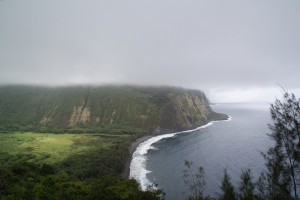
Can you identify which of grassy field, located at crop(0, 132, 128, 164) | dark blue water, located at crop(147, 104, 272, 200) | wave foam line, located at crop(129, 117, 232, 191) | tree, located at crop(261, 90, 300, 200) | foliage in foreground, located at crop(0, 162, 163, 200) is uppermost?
tree, located at crop(261, 90, 300, 200)

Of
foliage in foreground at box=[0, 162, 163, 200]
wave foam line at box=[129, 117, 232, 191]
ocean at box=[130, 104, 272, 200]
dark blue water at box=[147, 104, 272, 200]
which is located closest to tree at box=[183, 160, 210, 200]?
ocean at box=[130, 104, 272, 200]

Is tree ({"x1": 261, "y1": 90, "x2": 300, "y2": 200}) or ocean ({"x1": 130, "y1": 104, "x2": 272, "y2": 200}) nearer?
tree ({"x1": 261, "y1": 90, "x2": 300, "y2": 200})

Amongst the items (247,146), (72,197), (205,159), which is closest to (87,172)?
(72,197)

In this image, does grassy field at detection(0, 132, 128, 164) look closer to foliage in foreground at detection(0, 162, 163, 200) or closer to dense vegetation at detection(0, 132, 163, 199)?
dense vegetation at detection(0, 132, 163, 199)

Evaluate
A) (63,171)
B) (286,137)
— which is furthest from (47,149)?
(286,137)

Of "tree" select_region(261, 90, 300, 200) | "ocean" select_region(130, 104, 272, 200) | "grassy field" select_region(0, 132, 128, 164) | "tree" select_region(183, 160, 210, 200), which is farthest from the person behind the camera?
"grassy field" select_region(0, 132, 128, 164)

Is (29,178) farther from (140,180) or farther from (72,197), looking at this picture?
(140,180)

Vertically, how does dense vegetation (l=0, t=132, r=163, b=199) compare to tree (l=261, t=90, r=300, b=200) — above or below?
below

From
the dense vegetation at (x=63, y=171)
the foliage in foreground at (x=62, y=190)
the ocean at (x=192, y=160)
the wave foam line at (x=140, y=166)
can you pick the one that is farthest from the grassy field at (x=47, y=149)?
the foliage in foreground at (x=62, y=190)

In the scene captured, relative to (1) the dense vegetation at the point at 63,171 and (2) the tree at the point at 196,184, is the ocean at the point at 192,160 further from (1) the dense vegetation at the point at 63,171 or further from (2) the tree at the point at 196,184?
(1) the dense vegetation at the point at 63,171

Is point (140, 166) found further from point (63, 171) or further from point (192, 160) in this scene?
point (63, 171)

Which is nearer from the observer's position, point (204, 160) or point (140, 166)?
point (140, 166)
